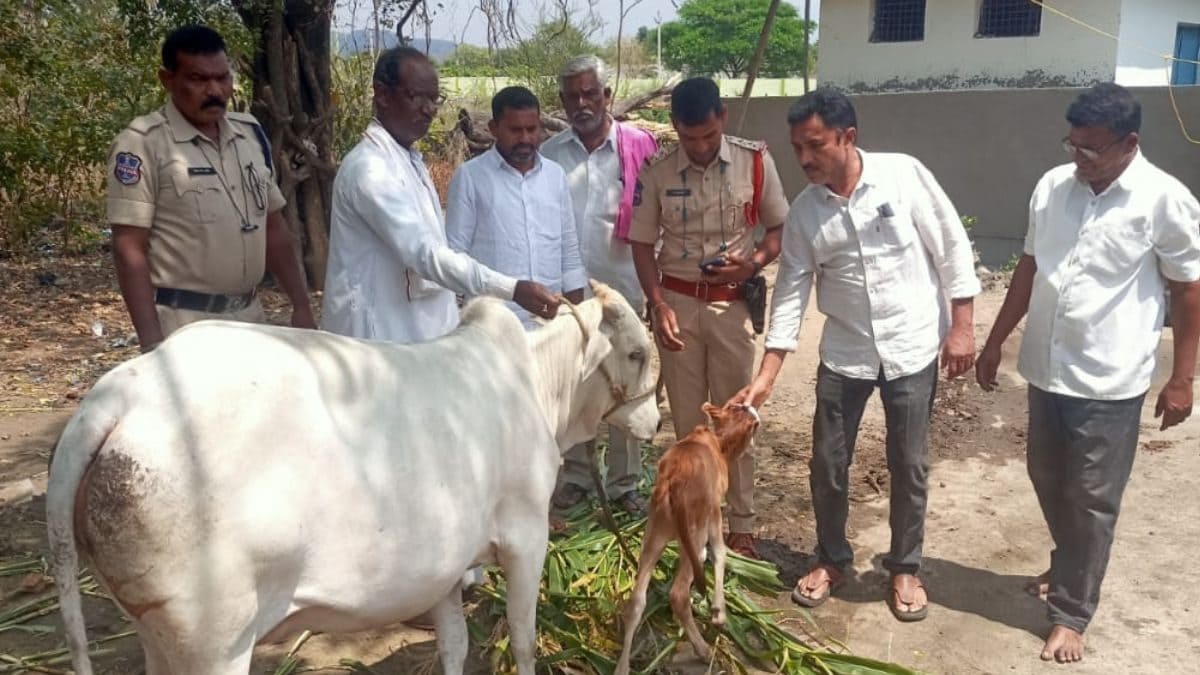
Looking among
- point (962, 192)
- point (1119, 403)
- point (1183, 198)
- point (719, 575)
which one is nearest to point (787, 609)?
point (719, 575)

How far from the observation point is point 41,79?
9930 mm

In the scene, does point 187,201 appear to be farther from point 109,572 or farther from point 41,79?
point 41,79

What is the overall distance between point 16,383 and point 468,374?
5982 millimetres

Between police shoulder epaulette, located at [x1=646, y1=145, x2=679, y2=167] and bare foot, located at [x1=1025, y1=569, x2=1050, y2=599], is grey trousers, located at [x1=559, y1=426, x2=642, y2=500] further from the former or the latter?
bare foot, located at [x1=1025, y1=569, x2=1050, y2=599]

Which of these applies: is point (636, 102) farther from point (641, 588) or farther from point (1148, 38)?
point (641, 588)

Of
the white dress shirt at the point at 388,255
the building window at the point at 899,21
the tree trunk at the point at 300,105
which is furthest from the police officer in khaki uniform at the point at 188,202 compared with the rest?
the building window at the point at 899,21

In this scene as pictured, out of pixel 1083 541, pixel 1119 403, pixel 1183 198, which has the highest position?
pixel 1183 198

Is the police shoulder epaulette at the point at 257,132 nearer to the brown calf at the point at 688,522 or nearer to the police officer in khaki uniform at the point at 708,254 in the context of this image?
the police officer in khaki uniform at the point at 708,254

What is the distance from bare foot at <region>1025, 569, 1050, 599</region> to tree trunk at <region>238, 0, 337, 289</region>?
675cm

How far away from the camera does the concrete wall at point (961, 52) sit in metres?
14.2

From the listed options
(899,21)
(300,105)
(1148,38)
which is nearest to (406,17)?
(300,105)

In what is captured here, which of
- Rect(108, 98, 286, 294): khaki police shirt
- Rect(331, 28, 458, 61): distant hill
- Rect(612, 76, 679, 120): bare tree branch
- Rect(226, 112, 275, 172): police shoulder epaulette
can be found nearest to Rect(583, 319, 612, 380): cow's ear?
Rect(108, 98, 286, 294): khaki police shirt

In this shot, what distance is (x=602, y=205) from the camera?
504 centimetres

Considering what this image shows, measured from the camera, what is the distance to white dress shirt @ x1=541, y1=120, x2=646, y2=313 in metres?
5.04
